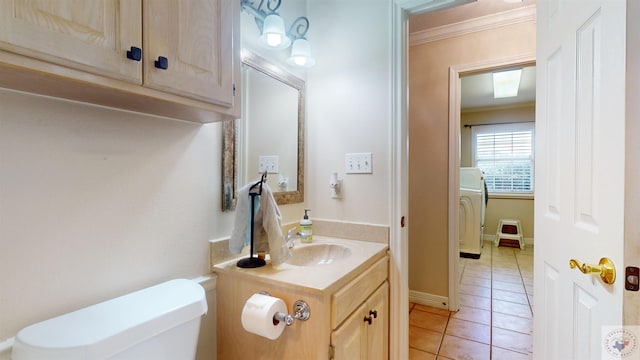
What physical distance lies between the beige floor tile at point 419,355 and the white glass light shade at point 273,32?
2.04 metres

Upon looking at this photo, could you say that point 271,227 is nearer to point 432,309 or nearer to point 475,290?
point 432,309

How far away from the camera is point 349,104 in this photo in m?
Result: 1.70

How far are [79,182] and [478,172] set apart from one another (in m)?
4.52

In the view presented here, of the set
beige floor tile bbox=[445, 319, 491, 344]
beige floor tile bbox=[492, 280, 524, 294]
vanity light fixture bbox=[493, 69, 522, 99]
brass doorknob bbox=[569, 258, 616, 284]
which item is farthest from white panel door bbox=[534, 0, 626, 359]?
vanity light fixture bbox=[493, 69, 522, 99]

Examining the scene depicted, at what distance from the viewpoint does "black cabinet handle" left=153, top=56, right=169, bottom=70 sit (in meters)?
0.74

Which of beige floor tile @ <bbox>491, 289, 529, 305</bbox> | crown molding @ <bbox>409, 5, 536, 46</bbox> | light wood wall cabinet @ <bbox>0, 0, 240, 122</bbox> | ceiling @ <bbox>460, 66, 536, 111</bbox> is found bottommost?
beige floor tile @ <bbox>491, 289, 529, 305</bbox>

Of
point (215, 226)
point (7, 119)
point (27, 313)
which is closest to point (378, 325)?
point (215, 226)

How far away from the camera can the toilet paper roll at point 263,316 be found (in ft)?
3.06

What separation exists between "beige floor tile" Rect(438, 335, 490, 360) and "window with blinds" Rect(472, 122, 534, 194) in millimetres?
3702

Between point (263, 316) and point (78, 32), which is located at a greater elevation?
point (78, 32)

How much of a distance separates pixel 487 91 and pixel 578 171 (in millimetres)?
3600

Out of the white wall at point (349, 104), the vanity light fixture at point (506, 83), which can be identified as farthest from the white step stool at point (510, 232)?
the white wall at point (349, 104)

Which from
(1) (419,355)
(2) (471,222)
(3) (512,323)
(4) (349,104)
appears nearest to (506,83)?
(2) (471,222)

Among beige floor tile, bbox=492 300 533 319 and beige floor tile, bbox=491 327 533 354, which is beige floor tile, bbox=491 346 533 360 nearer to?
beige floor tile, bbox=491 327 533 354
